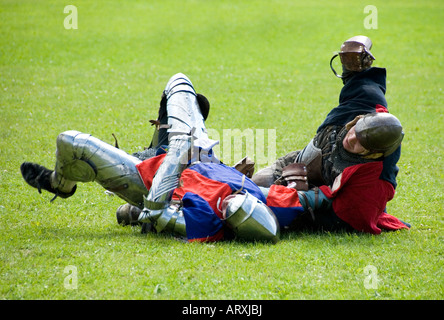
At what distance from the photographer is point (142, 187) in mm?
5980

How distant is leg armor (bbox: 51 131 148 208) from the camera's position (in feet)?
18.6

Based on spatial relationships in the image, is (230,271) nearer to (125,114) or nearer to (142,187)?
(142,187)

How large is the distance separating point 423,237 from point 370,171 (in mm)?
870

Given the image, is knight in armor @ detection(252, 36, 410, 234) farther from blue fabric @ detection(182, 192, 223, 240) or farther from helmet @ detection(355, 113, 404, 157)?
blue fabric @ detection(182, 192, 223, 240)

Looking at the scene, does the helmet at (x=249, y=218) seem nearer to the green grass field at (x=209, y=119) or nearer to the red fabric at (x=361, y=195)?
the green grass field at (x=209, y=119)

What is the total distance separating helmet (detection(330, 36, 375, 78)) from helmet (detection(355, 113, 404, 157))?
0.90 metres

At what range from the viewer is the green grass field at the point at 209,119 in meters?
4.78

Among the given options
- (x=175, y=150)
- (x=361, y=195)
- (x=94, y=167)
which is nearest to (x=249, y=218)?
(x=175, y=150)

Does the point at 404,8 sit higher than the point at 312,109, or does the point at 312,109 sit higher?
the point at 404,8

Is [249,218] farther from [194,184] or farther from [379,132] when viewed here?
[379,132]

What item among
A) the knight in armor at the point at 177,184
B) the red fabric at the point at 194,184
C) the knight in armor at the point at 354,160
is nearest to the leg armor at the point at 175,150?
the knight in armor at the point at 177,184

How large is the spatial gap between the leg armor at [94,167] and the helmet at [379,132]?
7.24ft
